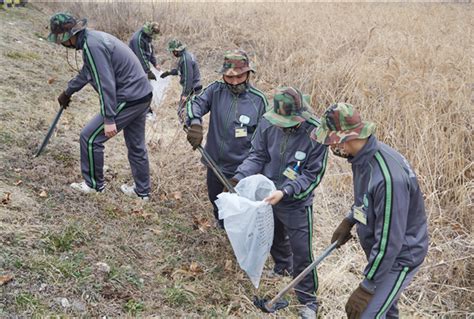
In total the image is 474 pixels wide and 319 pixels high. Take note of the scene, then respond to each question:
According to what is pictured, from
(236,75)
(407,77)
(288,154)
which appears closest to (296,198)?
(288,154)

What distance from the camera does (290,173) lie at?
285cm

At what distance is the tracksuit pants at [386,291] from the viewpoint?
7.40 ft

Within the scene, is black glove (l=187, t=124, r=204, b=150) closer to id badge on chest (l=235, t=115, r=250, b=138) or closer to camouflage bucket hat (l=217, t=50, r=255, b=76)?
id badge on chest (l=235, t=115, r=250, b=138)

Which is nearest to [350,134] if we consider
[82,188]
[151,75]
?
[82,188]

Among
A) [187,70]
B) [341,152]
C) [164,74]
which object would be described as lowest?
[164,74]

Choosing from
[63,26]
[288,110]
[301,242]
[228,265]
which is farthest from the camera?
[228,265]

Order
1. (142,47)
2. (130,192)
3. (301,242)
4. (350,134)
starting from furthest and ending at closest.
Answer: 1. (142,47)
2. (130,192)
3. (301,242)
4. (350,134)

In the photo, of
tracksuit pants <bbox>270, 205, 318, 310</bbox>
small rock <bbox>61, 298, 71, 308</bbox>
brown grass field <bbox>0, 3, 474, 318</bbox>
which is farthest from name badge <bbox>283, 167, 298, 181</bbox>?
small rock <bbox>61, 298, 71, 308</bbox>

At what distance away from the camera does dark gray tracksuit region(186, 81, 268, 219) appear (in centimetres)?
341

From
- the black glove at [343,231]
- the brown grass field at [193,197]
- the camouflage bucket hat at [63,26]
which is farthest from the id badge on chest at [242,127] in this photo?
the camouflage bucket hat at [63,26]

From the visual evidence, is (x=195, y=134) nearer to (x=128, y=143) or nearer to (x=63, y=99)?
(x=128, y=143)

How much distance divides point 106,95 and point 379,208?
2292mm

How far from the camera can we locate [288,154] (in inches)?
114

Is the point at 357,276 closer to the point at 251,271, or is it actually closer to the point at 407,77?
the point at 251,271
